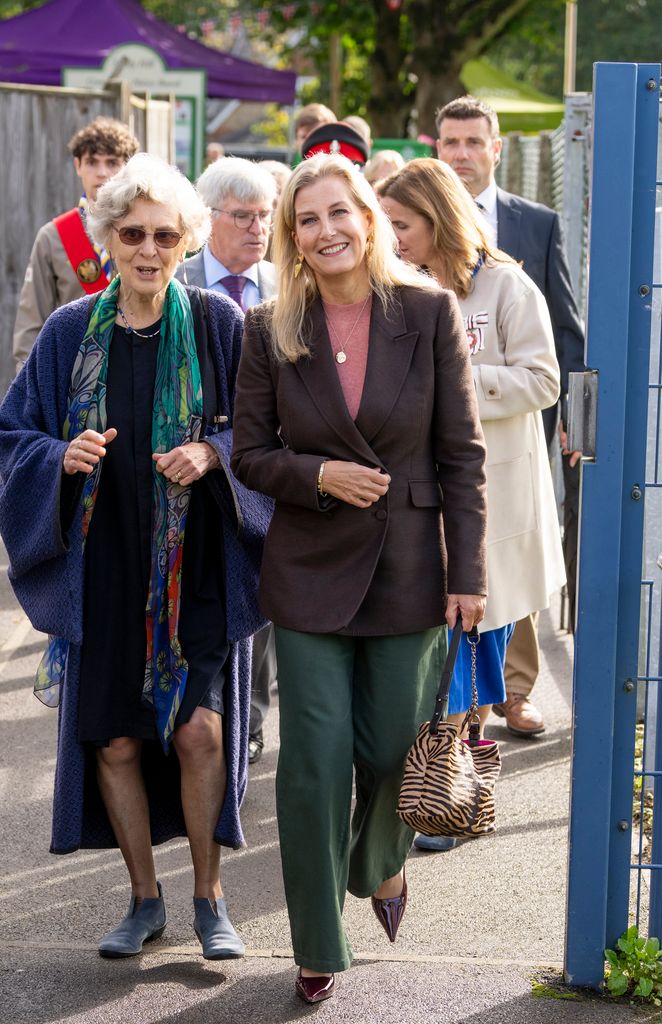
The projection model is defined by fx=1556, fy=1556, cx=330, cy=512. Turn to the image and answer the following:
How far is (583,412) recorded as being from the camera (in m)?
3.62

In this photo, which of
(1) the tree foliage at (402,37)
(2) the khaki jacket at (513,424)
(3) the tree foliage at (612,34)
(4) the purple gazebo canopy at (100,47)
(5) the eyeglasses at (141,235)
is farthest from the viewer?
(3) the tree foliage at (612,34)

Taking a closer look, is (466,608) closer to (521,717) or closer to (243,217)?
(243,217)

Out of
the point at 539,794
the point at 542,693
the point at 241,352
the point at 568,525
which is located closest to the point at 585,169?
the point at 568,525

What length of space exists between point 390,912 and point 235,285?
2.53 meters

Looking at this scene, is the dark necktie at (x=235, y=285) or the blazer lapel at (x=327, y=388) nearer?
the blazer lapel at (x=327, y=388)

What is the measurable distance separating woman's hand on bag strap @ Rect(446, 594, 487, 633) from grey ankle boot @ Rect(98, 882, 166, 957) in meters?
1.16

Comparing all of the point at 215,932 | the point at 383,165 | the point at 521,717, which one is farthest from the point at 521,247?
the point at 383,165

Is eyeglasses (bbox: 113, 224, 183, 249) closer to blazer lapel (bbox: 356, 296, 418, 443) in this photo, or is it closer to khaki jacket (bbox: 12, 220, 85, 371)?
blazer lapel (bbox: 356, 296, 418, 443)

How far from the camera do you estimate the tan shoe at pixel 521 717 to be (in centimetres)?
604

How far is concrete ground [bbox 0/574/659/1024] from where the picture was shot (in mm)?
3781

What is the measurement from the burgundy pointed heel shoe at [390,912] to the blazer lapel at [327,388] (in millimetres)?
1181

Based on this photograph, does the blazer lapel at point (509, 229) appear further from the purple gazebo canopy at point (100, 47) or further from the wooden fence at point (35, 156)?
the purple gazebo canopy at point (100, 47)

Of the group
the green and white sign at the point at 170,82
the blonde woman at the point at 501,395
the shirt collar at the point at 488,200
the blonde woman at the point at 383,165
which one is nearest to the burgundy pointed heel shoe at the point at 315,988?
the blonde woman at the point at 501,395

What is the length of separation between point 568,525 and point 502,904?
2530 millimetres
